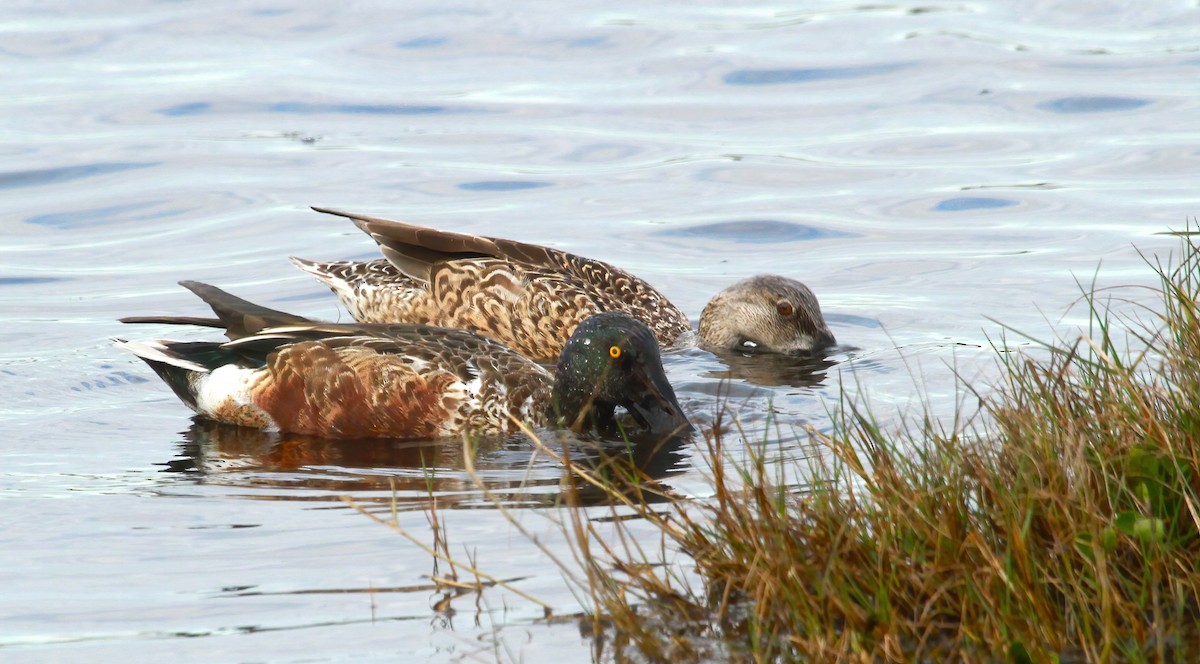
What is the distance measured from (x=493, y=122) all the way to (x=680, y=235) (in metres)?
3.87

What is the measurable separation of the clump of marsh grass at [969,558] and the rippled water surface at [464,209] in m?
0.51

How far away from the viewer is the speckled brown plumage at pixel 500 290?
10.4 meters

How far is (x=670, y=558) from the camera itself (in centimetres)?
554

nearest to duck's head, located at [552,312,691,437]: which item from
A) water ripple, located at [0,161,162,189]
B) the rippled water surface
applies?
the rippled water surface

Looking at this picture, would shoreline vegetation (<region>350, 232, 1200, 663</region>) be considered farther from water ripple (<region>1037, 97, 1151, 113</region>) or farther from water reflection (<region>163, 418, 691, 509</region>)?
water ripple (<region>1037, 97, 1151, 113</region>)

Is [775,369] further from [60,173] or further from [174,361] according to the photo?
[60,173]

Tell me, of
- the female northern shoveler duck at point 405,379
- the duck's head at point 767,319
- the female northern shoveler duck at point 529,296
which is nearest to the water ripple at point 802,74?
the duck's head at point 767,319

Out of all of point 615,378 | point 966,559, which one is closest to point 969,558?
point 966,559

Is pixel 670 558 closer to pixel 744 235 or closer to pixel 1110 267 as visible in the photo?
pixel 1110 267

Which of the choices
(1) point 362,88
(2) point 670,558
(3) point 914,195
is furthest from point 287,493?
(1) point 362,88

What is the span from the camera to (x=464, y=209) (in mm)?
13734

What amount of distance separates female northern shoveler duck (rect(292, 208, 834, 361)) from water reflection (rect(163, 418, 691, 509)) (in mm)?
2094

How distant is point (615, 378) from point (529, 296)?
218 centimetres

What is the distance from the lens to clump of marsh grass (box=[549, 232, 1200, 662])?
4.16m
